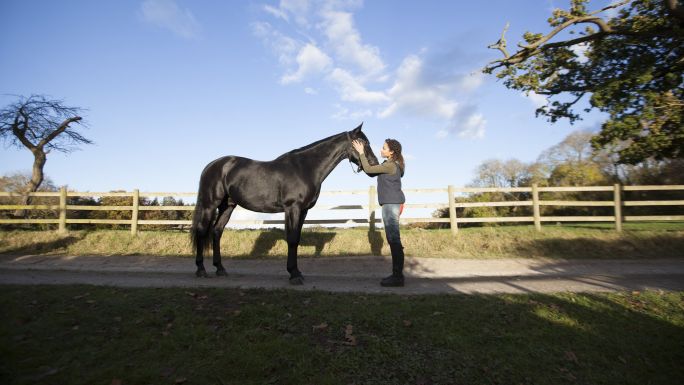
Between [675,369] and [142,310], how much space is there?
5727 millimetres

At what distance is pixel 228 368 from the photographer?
3.04m

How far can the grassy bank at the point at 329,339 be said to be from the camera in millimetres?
3045

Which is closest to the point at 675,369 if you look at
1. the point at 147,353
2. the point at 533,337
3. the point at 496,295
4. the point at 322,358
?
the point at 533,337

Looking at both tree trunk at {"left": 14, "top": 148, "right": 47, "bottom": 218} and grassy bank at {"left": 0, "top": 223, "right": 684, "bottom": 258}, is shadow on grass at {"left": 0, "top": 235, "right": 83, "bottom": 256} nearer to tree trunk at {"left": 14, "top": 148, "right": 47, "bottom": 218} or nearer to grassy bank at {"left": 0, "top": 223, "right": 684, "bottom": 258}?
grassy bank at {"left": 0, "top": 223, "right": 684, "bottom": 258}

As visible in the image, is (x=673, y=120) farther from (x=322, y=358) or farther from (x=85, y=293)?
(x=85, y=293)

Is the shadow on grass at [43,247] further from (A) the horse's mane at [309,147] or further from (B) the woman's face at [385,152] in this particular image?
(B) the woman's face at [385,152]

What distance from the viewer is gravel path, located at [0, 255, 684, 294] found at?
5.99 m

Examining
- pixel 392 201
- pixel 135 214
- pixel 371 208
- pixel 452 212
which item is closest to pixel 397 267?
pixel 392 201

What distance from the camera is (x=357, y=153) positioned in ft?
21.1

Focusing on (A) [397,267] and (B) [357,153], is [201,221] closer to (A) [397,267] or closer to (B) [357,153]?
(B) [357,153]

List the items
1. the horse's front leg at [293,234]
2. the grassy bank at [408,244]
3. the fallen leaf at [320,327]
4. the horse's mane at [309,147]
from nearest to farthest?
the fallen leaf at [320,327]
the horse's front leg at [293,234]
the horse's mane at [309,147]
the grassy bank at [408,244]

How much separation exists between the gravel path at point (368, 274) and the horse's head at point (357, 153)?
224 cm

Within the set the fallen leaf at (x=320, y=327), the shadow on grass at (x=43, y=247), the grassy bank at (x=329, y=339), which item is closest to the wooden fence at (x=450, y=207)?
the shadow on grass at (x=43, y=247)

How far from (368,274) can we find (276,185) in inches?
117
